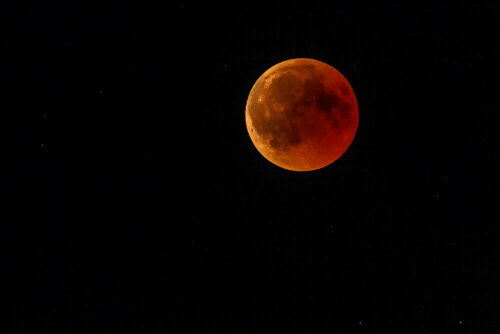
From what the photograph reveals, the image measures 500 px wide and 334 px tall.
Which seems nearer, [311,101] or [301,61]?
[311,101]

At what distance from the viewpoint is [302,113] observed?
12.0 ft

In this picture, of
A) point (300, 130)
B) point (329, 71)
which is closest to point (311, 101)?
point (300, 130)

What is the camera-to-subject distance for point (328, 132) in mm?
3736

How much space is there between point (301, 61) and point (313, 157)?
40.8 inches

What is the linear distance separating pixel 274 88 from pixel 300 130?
0.50m

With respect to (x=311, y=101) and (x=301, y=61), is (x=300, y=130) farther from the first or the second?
(x=301, y=61)

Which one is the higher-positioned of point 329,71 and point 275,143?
point 329,71

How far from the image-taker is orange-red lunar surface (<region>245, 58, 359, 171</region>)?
369 cm

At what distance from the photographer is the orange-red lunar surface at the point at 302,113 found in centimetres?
369

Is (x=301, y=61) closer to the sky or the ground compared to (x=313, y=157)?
closer to the sky

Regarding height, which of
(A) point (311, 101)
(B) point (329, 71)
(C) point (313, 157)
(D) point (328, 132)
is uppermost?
(B) point (329, 71)

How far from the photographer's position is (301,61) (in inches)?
159

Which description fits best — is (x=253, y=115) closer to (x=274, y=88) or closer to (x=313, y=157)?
(x=274, y=88)

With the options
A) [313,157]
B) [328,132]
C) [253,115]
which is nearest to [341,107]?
[328,132]
